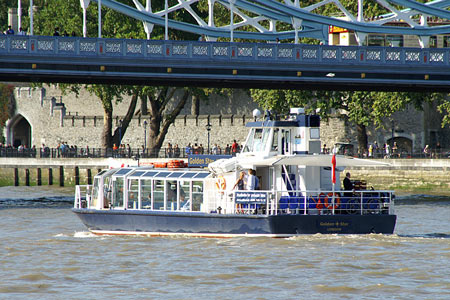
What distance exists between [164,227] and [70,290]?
8763mm

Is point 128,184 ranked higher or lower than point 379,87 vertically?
lower

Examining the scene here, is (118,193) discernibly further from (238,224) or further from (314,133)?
(314,133)

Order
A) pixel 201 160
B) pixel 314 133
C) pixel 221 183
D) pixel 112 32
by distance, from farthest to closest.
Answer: pixel 112 32
pixel 201 160
pixel 314 133
pixel 221 183

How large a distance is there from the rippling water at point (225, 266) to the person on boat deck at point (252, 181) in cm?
168

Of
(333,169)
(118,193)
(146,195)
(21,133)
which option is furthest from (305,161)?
(21,133)

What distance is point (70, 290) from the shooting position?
2253 cm

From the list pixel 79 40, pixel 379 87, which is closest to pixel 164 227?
pixel 79 40

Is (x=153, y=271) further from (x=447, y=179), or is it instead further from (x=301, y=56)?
(x=447, y=179)

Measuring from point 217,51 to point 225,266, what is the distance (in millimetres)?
23222

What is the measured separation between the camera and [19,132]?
9169 cm

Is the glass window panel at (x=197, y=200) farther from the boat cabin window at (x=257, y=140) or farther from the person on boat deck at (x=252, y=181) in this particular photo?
the boat cabin window at (x=257, y=140)

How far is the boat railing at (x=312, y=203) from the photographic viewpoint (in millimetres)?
29422

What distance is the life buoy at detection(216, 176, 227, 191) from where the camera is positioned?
3098cm

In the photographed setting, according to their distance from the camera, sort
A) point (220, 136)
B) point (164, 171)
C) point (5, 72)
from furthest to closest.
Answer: point (220, 136) < point (5, 72) < point (164, 171)
